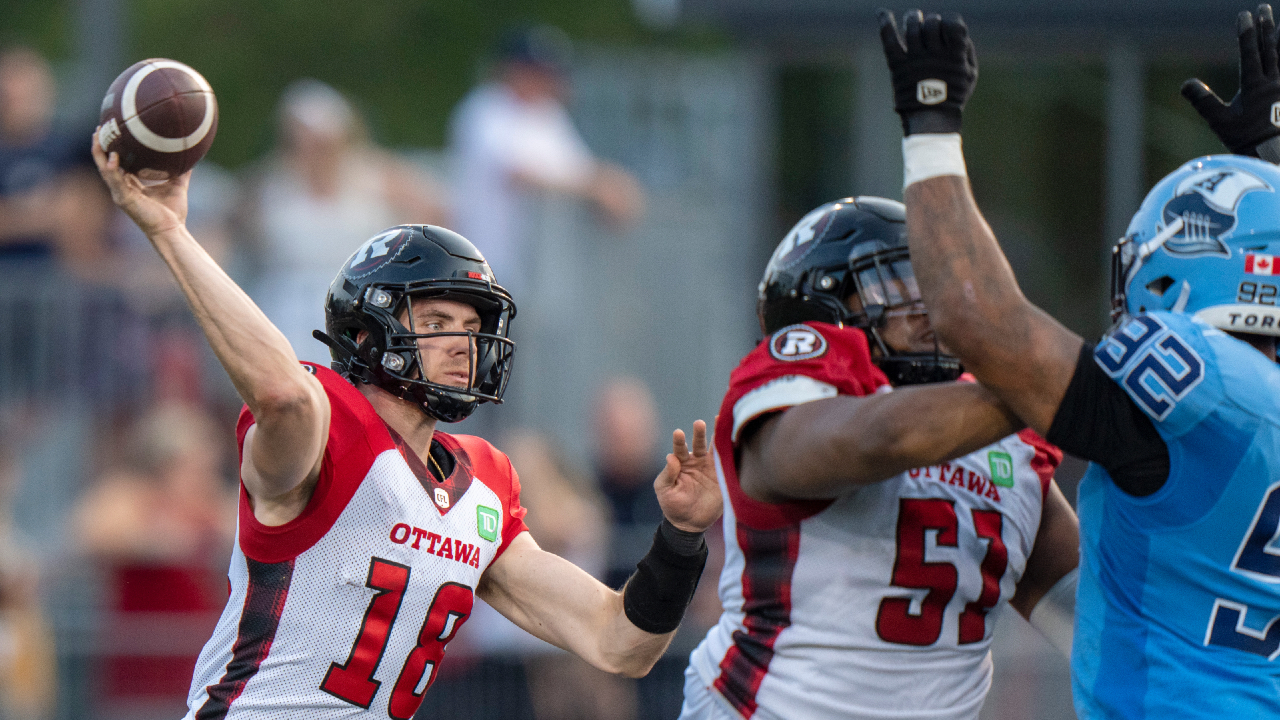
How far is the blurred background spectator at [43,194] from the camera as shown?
339 inches

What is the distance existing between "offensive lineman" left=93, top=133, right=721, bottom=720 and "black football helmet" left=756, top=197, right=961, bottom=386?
0.52m

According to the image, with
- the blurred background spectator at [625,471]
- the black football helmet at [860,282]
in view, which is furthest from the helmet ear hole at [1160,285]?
the blurred background spectator at [625,471]

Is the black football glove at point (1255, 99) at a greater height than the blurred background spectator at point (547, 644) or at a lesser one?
greater

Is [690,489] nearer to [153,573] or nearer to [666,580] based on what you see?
[666,580]

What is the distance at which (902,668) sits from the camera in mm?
3869

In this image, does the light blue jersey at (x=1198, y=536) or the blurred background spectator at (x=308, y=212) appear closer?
the light blue jersey at (x=1198, y=536)

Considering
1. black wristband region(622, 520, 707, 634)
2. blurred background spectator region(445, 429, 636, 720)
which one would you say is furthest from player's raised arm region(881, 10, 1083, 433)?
blurred background spectator region(445, 429, 636, 720)

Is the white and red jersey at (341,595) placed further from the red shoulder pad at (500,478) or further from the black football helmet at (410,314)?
the red shoulder pad at (500,478)

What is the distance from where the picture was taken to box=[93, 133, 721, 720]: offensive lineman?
345 centimetres

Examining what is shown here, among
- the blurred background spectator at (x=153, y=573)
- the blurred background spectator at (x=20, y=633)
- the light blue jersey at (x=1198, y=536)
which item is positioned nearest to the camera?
the light blue jersey at (x=1198, y=536)

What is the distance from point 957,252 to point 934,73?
0.45 metres

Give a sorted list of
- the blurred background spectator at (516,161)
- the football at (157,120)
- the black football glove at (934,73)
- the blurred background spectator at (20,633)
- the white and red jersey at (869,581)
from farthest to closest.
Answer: the blurred background spectator at (516,161) → the blurred background spectator at (20,633) → the white and red jersey at (869,581) → the football at (157,120) → the black football glove at (934,73)

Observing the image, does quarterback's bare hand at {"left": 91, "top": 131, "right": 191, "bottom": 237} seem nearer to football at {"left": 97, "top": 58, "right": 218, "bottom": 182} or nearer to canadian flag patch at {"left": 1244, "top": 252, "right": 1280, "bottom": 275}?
football at {"left": 97, "top": 58, "right": 218, "bottom": 182}

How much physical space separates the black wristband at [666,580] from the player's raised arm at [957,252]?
1.10 metres
